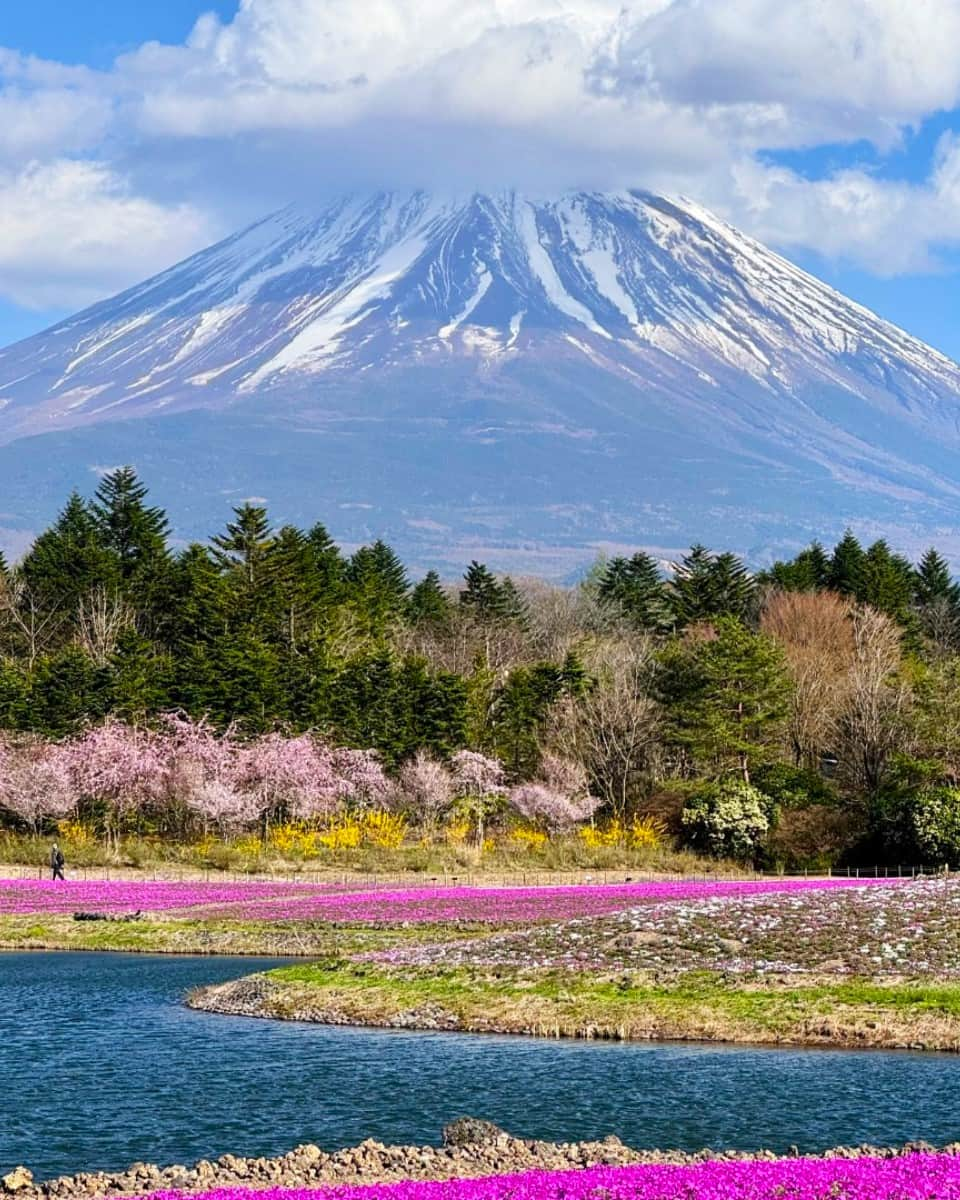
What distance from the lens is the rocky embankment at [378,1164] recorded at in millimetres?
18078

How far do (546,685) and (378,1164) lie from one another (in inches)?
2471

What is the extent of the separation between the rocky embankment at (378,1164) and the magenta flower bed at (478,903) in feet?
69.1

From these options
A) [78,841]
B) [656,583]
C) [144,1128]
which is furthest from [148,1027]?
[656,583]

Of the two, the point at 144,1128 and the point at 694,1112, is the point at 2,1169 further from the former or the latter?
the point at 694,1112

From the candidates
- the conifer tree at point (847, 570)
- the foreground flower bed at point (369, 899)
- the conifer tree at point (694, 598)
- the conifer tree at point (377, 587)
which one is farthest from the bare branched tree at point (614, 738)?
the conifer tree at point (847, 570)

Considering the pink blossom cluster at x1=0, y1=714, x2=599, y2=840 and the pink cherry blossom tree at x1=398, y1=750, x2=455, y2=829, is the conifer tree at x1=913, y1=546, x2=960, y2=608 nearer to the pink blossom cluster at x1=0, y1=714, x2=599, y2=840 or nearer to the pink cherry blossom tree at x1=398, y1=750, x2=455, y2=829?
the pink blossom cluster at x1=0, y1=714, x2=599, y2=840

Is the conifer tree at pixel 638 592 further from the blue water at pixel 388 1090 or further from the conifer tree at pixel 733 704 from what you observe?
the blue water at pixel 388 1090

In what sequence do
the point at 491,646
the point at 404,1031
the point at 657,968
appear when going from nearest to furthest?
the point at 404,1031 → the point at 657,968 → the point at 491,646

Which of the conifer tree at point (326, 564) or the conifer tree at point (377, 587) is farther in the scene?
the conifer tree at point (377, 587)

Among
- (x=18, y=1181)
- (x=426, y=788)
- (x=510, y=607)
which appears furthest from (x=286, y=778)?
(x=18, y=1181)

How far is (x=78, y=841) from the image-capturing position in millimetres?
68938

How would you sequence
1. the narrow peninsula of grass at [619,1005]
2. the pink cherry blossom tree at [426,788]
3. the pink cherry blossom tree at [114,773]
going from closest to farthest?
the narrow peninsula of grass at [619,1005]
the pink cherry blossom tree at [114,773]
the pink cherry blossom tree at [426,788]

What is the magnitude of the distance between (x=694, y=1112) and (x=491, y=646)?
87.0 m

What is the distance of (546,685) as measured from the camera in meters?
81.4
